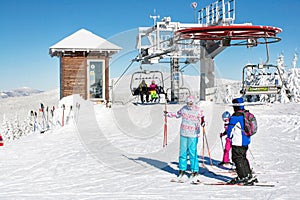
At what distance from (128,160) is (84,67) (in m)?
13.0

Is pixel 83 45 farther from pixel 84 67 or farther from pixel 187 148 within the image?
pixel 187 148

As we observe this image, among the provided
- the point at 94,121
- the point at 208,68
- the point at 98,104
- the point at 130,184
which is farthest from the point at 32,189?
the point at 208,68

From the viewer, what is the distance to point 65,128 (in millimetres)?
17312

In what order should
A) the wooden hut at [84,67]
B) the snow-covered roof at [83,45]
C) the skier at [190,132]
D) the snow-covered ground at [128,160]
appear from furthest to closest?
the wooden hut at [84,67] → the snow-covered roof at [83,45] → the skier at [190,132] → the snow-covered ground at [128,160]

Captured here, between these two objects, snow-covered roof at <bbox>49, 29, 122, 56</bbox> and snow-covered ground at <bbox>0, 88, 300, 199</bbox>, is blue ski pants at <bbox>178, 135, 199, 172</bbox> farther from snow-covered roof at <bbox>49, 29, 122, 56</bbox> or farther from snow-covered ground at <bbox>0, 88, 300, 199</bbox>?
snow-covered roof at <bbox>49, 29, 122, 56</bbox>

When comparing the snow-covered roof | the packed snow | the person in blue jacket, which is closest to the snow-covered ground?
the packed snow

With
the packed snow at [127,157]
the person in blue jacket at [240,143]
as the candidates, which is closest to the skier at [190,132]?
the packed snow at [127,157]

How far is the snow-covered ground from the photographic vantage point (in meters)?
6.96

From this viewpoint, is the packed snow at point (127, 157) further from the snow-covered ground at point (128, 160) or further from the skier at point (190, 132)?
the skier at point (190, 132)

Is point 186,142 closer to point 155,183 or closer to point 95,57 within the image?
point 155,183

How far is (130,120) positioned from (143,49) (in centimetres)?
578

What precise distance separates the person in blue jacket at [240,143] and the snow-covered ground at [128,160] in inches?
9.4

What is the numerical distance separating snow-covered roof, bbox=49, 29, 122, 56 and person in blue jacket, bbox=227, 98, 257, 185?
624 inches

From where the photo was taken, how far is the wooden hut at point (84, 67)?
73.8 feet
